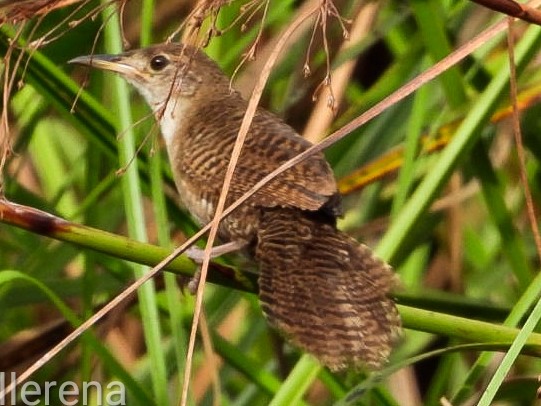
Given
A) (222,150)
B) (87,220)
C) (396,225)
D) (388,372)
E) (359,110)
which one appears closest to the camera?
(388,372)

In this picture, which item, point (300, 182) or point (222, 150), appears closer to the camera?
point (300, 182)

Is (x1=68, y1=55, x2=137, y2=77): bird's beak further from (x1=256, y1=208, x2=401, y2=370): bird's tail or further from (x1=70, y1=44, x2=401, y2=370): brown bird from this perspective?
(x1=256, y1=208, x2=401, y2=370): bird's tail

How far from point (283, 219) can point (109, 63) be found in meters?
0.73

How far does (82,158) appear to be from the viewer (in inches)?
133

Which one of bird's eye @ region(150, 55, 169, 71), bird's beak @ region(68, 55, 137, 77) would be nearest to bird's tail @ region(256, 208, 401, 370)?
bird's beak @ region(68, 55, 137, 77)

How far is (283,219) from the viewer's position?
240 centimetres

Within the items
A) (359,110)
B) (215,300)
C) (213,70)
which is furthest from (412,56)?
(215,300)

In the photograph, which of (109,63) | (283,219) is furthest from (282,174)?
(109,63)

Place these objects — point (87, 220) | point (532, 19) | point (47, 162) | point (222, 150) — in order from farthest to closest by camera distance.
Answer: point (47, 162) < point (87, 220) < point (222, 150) < point (532, 19)

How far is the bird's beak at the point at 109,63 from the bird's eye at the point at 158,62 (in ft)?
0.16

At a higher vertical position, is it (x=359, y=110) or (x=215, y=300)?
(x=359, y=110)

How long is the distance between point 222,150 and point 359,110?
0.56 metres

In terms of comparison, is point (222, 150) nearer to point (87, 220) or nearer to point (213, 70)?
point (87, 220)

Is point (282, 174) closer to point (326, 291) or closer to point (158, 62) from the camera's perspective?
point (326, 291)
